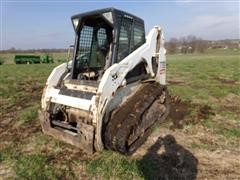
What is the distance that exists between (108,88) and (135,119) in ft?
2.40

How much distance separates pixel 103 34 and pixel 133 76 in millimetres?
1243

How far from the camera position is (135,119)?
432 centimetres

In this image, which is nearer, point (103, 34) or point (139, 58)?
point (139, 58)

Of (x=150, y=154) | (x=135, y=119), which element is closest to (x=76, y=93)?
(x=135, y=119)

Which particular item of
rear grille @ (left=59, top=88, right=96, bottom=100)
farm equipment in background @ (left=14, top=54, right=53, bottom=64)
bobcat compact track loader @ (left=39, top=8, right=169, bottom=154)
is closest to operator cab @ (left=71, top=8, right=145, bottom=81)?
bobcat compact track loader @ (left=39, top=8, right=169, bottom=154)

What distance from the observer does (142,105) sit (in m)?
4.74

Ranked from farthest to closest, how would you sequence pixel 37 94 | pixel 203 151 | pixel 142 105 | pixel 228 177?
pixel 37 94, pixel 142 105, pixel 203 151, pixel 228 177

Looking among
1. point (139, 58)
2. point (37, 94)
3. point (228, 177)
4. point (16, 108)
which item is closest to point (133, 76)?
point (139, 58)

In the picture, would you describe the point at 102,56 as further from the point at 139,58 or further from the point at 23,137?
the point at 23,137

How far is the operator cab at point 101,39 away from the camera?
4.60 m

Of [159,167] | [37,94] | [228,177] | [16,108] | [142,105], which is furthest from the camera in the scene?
[37,94]

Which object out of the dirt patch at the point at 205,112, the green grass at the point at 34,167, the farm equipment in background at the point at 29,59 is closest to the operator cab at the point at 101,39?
the green grass at the point at 34,167

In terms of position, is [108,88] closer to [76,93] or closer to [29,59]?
[76,93]

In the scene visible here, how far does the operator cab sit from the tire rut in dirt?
854 millimetres
